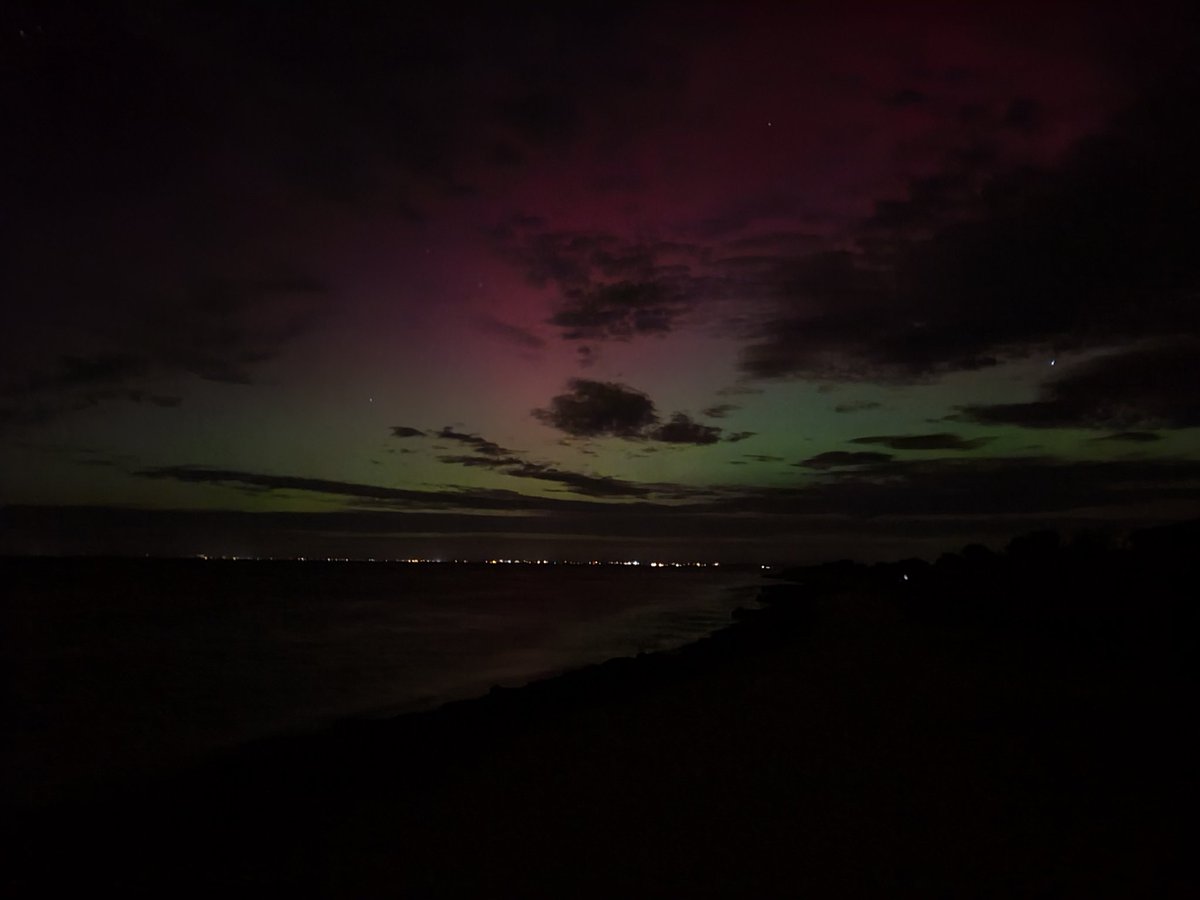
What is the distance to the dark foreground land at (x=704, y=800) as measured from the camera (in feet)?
21.4

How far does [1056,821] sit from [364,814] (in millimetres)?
6304

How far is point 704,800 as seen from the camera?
27.7 ft

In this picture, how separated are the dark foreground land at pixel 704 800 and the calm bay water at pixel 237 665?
3.87 meters

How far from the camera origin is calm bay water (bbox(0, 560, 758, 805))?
16.1 m

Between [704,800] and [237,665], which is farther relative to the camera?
[237,665]

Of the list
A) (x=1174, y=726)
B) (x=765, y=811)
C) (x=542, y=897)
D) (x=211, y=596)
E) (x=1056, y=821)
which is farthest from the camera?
(x=211, y=596)

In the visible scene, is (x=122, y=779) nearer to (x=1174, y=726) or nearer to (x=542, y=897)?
(x=542, y=897)

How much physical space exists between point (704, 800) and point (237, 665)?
23.7m

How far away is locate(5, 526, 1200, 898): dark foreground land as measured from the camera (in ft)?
21.4

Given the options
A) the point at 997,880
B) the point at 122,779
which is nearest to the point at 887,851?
the point at 997,880

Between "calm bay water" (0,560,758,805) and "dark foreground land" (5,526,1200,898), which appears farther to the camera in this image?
"calm bay water" (0,560,758,805)

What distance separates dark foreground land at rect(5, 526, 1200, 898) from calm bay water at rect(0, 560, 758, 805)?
3.87m

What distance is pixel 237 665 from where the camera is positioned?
28156 mm

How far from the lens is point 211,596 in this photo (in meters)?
75.9
